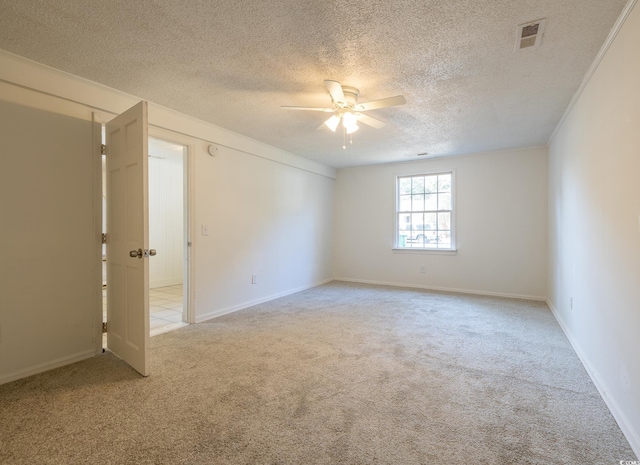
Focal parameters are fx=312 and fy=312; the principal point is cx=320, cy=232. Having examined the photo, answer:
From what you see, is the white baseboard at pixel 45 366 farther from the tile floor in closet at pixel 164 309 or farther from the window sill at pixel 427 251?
the window sill at pixel 427 251

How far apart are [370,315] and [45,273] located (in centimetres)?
332

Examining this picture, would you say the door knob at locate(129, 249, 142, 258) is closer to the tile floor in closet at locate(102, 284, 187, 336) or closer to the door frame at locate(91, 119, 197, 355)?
the door frame at locate(91, 119, 197, 355)

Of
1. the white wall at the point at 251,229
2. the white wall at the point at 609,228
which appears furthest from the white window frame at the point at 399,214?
the white wall at the point at 609,228

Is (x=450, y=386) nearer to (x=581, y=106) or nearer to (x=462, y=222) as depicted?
(x=581, y=106)

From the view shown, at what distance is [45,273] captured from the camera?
8.23 feet

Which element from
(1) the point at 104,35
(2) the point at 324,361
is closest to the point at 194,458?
(2) the point at 324,361

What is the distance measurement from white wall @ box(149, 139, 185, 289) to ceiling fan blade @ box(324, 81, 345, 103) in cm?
439

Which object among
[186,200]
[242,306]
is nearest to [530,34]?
[186,200]

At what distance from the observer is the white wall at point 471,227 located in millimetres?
4973

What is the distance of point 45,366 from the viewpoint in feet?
8.15

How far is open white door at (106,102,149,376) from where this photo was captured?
2.38 meters

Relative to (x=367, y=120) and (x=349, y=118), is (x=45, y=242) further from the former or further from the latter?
(x=367, y=120)

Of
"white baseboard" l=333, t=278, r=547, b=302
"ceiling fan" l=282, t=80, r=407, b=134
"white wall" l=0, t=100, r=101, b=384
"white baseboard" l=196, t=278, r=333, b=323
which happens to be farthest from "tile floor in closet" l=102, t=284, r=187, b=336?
"white baseboard" l=333, t=278, r=547, b=302

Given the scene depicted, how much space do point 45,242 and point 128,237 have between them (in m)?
0.64
